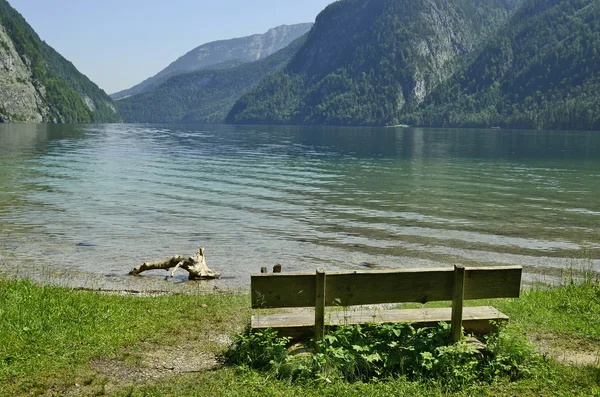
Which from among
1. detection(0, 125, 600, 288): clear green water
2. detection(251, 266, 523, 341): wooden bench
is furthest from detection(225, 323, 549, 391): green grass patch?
detection(0, 125, 600, 288): clear green water

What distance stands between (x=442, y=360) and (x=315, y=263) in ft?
40.2

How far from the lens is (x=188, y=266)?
1897 cm

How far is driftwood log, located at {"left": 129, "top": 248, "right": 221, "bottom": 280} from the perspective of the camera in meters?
18.8

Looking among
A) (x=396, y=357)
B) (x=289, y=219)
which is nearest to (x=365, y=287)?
(x=396, y=357)

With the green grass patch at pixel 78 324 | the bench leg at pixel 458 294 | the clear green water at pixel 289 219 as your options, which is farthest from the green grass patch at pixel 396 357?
the clear green water at pixel 289 219

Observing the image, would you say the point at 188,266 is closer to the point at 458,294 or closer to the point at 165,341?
the point at 165,341

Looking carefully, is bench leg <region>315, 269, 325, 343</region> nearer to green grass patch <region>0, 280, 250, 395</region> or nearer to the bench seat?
the bench seat

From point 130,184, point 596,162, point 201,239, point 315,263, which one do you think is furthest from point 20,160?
point 596,162

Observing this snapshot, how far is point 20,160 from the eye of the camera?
64.7 metres

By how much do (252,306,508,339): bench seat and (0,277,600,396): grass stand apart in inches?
38.7

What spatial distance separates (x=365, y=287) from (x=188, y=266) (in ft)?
36.5

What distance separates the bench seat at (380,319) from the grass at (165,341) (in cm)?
98

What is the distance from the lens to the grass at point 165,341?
835 centimetres

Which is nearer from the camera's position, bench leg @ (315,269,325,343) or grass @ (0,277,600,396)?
grass @ (0,277,600,396)
